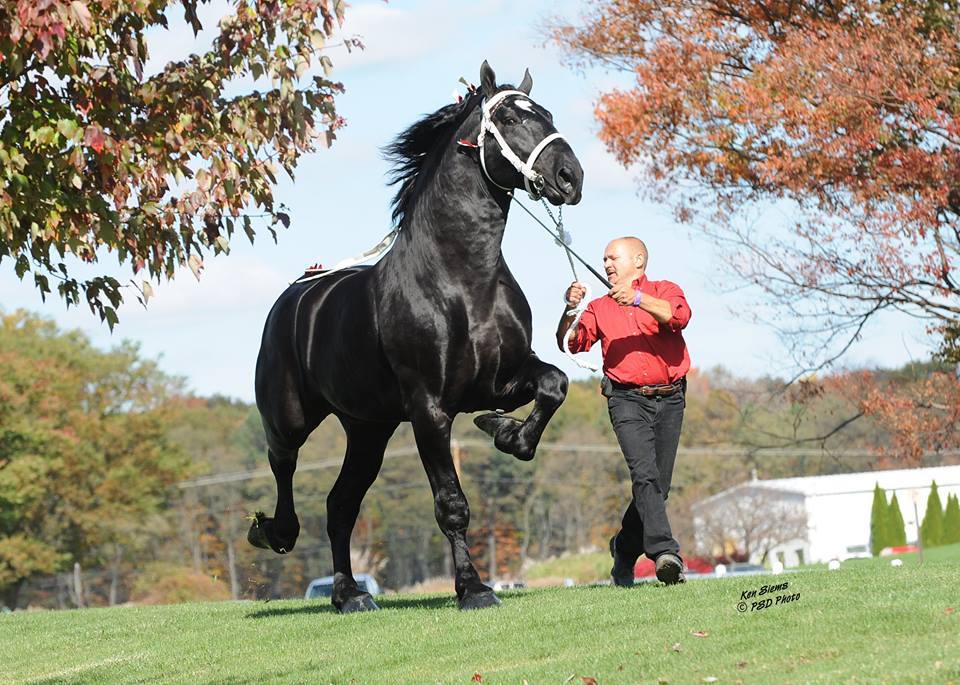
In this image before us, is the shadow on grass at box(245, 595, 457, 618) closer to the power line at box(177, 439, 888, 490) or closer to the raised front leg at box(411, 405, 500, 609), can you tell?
the raised front leg at box(411, 405, 500, 609)

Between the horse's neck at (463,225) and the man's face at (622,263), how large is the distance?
2.42 feet

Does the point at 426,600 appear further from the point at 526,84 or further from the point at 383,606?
the point at 526,84

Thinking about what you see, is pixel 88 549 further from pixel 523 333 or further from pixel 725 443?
pixel 523 333

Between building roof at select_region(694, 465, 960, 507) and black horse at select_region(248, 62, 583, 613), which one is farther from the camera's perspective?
building roof at select_region(694, 465, 960, 507)

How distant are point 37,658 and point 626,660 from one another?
558 cm

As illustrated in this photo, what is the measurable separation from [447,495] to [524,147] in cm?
227

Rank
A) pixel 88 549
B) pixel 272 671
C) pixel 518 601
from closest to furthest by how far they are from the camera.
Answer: pixel 272 671 < pixel 518 601 < pixel 88 549

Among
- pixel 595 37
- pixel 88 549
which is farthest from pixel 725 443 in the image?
pixel 595 37

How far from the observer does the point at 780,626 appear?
689cm

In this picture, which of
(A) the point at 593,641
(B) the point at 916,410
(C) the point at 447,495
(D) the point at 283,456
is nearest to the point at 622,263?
(C) the point at 447,495

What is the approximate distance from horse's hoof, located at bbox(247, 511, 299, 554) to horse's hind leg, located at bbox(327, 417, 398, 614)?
41cm

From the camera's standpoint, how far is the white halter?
8195mm

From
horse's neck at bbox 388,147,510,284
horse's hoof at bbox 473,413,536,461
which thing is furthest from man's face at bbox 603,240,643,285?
horse's hoof at bbox 473,413,536,461

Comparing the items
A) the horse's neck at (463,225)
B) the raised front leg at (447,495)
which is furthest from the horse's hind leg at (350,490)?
the horse's neck at (463,225)
